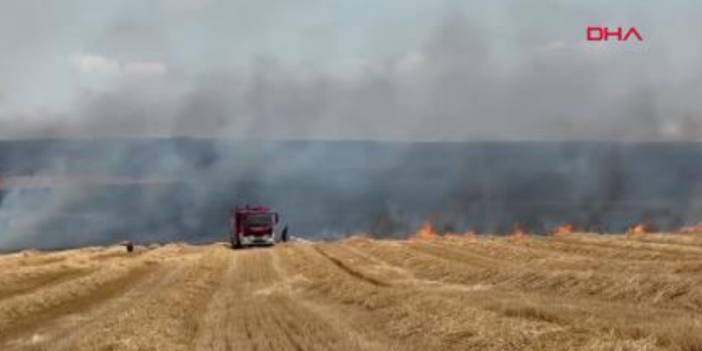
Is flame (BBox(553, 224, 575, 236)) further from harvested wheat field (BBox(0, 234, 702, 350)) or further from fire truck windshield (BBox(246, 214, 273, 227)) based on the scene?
fire truck windshield (BBox(246, 214, 273, 227))

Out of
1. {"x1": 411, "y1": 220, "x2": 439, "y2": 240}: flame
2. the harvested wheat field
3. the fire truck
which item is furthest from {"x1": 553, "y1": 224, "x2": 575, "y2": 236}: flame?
the fire truck

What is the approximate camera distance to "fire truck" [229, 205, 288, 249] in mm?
89438

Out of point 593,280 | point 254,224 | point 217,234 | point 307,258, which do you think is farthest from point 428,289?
point 217,234

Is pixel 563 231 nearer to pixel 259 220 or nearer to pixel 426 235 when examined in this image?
pixel 426 235

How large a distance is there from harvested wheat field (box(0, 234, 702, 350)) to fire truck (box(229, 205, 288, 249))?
35306mm

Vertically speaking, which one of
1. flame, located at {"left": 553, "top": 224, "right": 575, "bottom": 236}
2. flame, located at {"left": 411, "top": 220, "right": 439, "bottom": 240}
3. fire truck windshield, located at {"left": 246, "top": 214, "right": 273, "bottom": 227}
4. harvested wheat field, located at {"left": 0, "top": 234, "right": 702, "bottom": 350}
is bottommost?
flame, located at {"left": 411, "top": 220, "right": 439, "bottom": 240}

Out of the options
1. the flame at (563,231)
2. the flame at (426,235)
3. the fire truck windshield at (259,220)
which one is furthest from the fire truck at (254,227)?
the flame at (563,231)

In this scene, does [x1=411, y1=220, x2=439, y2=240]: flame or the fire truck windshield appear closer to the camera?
[x1=411, y1=220, x2=439, y2=240]: flame

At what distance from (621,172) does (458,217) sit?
4416 centimetres

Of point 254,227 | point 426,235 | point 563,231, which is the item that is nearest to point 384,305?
point 563,231

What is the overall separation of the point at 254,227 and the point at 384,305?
6221 centimetres

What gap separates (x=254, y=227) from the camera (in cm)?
8981

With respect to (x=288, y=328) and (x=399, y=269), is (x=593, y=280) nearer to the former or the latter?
(x=288, y=328)

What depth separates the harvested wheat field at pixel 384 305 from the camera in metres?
20.8
